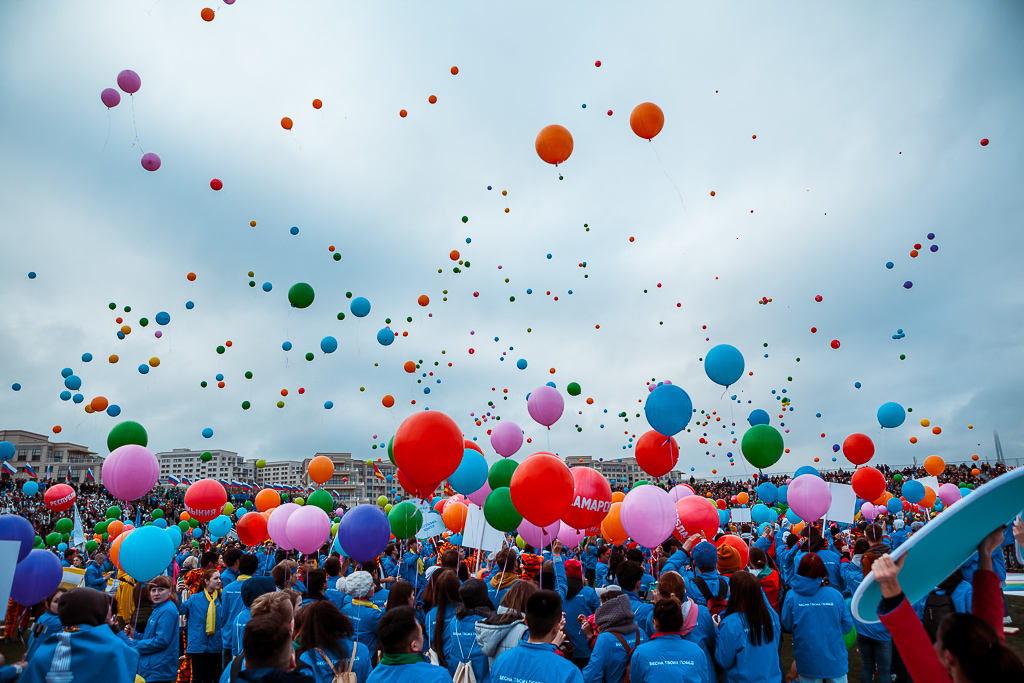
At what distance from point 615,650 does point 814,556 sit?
7.25 feet

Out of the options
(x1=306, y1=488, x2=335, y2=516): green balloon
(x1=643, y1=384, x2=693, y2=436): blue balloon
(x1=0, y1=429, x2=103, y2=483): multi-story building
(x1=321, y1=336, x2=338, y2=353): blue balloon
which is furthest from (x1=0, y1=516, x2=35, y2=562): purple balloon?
(x1=0, y1=429, x2=103, y2=483): multi-story building

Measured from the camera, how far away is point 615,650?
3490mm

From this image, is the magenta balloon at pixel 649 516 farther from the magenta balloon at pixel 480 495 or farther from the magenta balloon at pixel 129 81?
the magenta balloon at pixel 129 81

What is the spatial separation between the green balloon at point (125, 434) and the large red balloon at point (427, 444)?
589 cm

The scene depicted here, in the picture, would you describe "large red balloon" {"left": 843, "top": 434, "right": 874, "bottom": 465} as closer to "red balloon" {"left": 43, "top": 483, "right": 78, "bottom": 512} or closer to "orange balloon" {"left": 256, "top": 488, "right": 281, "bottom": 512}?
"orange balloon" {"left": 256, "top": 488, "right": 281, "bottom": 512}

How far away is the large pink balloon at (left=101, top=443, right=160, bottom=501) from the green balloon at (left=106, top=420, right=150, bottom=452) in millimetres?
1612

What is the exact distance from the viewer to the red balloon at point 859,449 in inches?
430

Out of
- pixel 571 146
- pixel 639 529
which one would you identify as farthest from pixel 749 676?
pixel 571 146

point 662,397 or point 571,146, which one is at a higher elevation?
point 571,146

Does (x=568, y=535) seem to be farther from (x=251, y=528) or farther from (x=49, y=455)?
(x=49, y=455)

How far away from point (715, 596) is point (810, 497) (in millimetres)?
4395

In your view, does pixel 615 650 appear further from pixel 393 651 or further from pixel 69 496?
pixel 69 496

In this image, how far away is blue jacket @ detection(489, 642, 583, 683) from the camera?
9.19ft

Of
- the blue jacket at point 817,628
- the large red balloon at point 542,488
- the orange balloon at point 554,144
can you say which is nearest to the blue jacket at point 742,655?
the blue jacket at point 817,628
